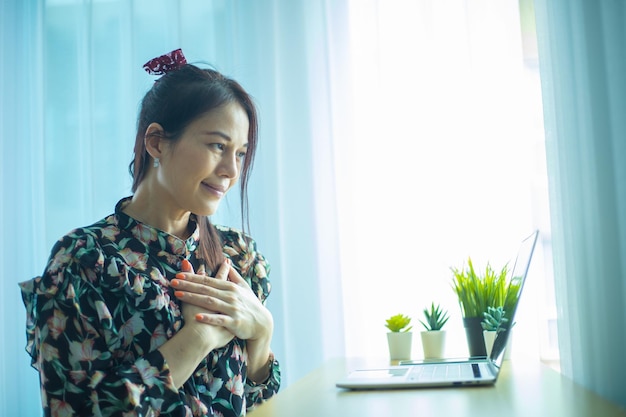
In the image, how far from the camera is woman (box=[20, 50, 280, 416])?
1279 millimetres

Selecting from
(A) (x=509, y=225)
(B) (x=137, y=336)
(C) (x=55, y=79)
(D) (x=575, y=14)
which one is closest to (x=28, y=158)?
(C) (x=55, y=79)

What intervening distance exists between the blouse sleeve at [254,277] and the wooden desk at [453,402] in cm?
26

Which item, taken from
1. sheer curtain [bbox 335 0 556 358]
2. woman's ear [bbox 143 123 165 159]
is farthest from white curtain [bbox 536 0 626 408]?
woman's ear [bbox 143 123 165 159]

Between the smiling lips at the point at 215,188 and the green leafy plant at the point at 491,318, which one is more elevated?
the smiling lips at the point at 215,188

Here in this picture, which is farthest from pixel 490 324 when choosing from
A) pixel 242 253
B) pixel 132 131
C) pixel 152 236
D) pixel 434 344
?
pixel 132 131

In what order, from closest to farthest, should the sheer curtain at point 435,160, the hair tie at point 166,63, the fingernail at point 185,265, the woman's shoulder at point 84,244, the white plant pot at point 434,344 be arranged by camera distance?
the woman's shoulder at point 84,244 → the fingernail at point 185,265 → the hair tie at point 166,63 → the white plant pot at point 434,344 → the sheer curtain at point 435,160

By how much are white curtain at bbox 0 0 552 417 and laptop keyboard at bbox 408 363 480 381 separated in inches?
33.2

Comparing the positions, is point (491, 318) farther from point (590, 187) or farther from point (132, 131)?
point (132, 131)

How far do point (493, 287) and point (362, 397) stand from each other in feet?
2.64

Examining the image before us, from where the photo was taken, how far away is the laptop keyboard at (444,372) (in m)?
1.26

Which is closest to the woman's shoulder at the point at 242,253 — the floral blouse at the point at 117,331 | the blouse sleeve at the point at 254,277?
the blouse sleeve at the point at 254,277

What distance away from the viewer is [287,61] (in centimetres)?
257

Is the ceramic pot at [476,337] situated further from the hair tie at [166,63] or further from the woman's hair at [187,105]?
the hair tie at [166,63]

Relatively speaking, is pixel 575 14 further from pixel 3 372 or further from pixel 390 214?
pixel 3 372
